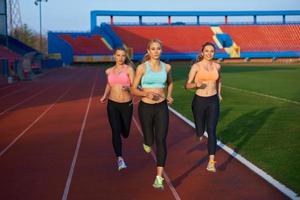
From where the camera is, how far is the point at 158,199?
6191 mm

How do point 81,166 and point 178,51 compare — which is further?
point 178,51

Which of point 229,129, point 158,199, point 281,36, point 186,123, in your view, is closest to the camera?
point 158,199

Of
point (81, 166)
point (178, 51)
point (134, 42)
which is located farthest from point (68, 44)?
point (81, 166)

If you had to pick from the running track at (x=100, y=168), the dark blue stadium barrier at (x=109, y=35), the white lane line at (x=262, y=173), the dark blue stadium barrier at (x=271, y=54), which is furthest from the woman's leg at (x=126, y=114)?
the dark blue stadium barrier at (x=271, y=54)

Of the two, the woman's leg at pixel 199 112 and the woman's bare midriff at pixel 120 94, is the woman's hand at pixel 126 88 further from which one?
the woman's leg at pixel 199 112

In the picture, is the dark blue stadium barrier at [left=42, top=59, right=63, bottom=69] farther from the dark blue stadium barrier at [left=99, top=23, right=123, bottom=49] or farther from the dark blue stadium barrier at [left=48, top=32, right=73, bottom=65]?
the dark blue stadium barrier at [left=99, top=23, right=123, bottom=49]

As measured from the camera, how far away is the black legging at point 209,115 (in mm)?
7645

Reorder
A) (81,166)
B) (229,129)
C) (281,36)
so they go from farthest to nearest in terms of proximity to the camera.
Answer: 1. (281,36)
2. (229,129)
3. (81,166)

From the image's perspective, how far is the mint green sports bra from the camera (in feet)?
21.8

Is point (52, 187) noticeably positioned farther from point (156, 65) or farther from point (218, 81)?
point (218, 81)

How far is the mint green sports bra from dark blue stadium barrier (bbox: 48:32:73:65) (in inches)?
2670

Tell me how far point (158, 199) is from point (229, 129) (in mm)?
6285

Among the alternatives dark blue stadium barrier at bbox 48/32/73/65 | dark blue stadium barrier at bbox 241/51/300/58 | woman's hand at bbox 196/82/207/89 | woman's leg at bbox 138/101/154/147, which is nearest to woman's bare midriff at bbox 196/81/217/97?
woman's hand at bbox 196/82/207/89

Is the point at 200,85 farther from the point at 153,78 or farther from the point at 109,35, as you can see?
the point at 109,35
